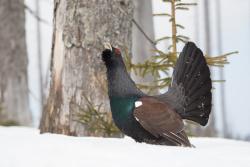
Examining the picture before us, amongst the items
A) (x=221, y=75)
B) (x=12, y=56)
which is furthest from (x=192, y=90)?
(x=221, y=75)

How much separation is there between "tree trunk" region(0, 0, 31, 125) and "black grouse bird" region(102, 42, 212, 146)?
6714 mm

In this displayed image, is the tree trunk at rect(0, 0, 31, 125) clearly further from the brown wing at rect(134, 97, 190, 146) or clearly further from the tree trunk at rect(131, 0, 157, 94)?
the brown wing at rect(134, 97, 190, 146)

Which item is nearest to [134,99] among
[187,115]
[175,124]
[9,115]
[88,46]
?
[175,124]

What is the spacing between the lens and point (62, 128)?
185 inches

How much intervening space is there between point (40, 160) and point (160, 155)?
543 millimetres

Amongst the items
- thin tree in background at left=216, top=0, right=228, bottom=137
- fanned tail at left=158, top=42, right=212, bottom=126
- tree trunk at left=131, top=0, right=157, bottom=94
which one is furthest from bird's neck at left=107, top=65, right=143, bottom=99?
thin tree in background at left=216, top=0, right=228, bottom=137

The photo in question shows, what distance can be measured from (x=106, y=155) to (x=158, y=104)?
1374 millimetres

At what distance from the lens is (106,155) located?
2.53 m

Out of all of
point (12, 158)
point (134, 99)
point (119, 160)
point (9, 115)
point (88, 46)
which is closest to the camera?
point (119, 160)

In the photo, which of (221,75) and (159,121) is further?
(221,75)

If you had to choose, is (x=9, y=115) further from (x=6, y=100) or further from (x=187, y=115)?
(x=187, y=115)

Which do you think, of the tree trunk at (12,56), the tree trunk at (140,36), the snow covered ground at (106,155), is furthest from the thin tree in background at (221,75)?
the snow covered ground at (106,155)

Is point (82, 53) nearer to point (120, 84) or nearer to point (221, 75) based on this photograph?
point (120, 84)

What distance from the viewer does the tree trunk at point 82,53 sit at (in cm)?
466
